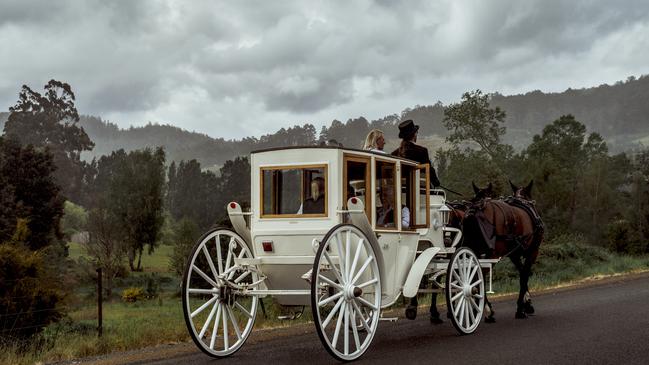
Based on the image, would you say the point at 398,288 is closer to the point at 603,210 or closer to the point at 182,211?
the point at 603,210

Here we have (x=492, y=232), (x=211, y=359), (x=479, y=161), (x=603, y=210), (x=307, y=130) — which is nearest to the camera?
(x=211, y=359)

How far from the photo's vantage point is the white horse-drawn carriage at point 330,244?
7.70 meters

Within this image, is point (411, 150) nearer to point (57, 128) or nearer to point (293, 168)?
point (293, 168)

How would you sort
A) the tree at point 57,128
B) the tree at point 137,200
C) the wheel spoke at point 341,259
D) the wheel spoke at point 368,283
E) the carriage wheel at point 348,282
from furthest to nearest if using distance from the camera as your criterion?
the tree at point 57,128, the tree at point 137,200, the wheel spoke at point 368,283, the wheel spoke at point 341,259, the carriage wheel at point 348,282

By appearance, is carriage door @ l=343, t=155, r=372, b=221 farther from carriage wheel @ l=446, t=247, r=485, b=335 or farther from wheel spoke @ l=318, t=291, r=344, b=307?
carriage wheel @ l=446, t=247, r=485, b=335

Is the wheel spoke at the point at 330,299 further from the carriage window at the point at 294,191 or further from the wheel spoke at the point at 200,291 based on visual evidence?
the wheel spoke at the point at 200,291

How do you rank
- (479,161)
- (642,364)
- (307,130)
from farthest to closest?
(307,130)
(479,161)
(642,364)

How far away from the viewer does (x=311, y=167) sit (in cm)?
824

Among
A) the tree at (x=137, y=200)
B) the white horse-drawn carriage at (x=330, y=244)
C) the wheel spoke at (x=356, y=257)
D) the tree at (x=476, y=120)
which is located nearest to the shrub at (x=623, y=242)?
the tree at (x=476, y=120)

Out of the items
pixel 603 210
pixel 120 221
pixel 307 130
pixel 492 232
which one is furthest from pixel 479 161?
pixel 307 130

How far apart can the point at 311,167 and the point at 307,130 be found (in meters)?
155

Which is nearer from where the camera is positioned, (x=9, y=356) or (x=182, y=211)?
(x=9, y=356)

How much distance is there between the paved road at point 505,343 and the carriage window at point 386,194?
1.56m

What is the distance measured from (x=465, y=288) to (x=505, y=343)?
1000 millimetres
